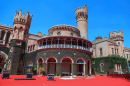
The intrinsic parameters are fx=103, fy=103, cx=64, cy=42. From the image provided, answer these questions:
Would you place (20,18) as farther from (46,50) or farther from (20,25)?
(46,50)

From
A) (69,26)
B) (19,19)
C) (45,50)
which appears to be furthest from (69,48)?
(19,19)

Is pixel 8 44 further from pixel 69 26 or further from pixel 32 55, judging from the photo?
pixel 69 26

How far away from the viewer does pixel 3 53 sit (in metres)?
26.8

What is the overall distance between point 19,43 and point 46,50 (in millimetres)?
8498

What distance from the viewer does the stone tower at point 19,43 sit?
979 inches

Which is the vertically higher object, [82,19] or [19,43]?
[82,19]

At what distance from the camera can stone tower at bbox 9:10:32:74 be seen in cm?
2486

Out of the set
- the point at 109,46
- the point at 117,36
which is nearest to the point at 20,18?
the point at 109,46

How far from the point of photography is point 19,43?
1040 inches

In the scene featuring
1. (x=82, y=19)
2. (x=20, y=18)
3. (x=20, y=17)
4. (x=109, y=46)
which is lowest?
(x=109, y=46)

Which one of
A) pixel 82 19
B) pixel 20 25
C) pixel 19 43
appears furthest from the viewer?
pixel 82 19

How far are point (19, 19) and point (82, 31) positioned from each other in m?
24.5

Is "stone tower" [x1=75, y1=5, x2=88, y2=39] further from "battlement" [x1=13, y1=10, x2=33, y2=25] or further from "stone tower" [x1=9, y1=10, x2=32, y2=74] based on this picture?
"stone tower" [x1=9, y1=10, x2=32, y2=74]

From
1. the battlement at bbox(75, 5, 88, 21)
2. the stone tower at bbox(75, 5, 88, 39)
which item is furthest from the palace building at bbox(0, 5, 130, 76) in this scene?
the battlement at bbox(75, 5, 88, 21)
